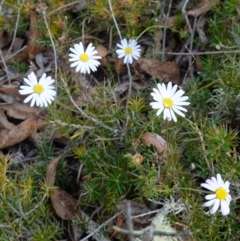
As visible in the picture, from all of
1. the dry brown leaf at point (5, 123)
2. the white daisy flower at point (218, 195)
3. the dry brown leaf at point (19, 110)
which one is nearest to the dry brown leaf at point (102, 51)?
the dry brown leaf at point (19, 110)

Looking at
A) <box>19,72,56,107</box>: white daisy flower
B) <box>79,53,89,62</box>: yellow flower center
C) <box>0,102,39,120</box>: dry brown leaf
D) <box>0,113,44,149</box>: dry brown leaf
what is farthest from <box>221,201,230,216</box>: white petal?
<box>0,102,39,120</box>: dry brown leaf

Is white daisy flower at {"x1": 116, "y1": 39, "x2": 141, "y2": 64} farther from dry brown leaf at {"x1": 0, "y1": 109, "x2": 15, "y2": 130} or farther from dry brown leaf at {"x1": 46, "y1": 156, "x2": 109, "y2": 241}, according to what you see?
dry brown leaf at {"x1": 0, "y1": 109, "x2": 15, "y2": 130}

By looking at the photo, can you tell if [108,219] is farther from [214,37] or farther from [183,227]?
[214,37]

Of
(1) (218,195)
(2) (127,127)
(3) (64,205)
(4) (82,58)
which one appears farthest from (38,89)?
(1) (218,195)

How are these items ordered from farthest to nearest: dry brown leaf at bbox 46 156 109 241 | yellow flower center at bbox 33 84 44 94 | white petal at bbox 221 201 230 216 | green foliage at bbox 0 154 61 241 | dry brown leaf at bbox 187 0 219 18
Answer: dry brown leaf at bbox 187 0 219 18
dry brown leaf at bbox 46 156 109 241
yellow flower center at bbox 33 84 44 94
green foliage at bbox 0 154 61 241
white petal at bbox 221 201 230 216

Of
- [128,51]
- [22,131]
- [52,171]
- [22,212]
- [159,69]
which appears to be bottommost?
[22,212]

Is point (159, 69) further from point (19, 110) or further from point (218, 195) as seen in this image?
point (218, 195)
